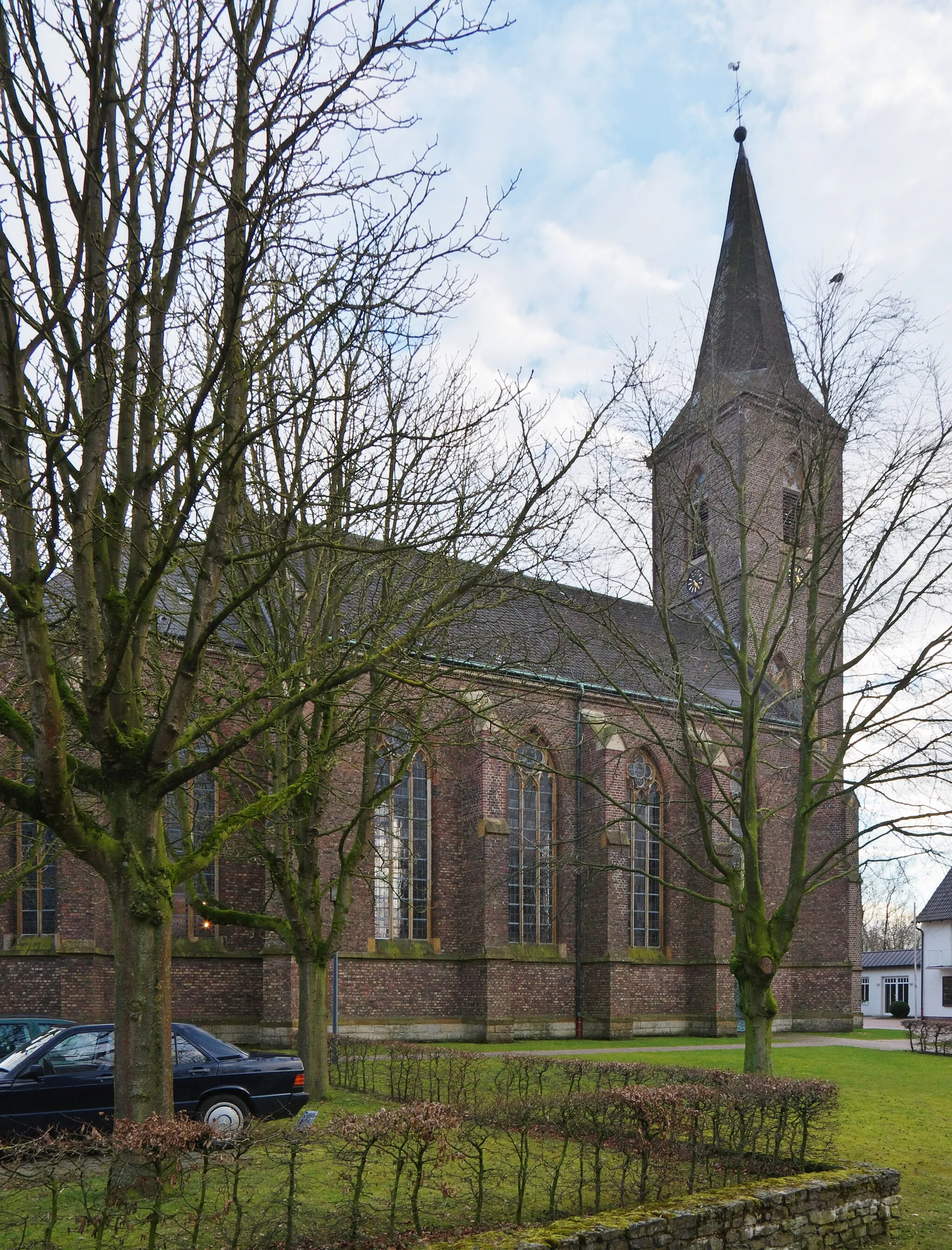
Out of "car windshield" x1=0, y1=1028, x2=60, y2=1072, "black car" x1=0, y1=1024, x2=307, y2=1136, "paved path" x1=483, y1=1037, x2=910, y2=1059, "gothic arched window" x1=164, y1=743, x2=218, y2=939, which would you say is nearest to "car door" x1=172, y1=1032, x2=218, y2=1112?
"black car" x1=0, y1=1024, x2=307, y2=1136

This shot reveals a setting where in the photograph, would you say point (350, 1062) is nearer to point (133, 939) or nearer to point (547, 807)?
point (133, 939)

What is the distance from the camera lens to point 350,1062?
49.3 feet

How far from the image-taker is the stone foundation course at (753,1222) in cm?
655

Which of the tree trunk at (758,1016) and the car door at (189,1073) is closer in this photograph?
the car door at (189,1073)

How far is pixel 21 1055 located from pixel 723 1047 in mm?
17242

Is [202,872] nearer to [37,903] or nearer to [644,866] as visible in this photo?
[37,903]

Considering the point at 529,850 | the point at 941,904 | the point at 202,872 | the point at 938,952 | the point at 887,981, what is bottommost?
the point at 887,981

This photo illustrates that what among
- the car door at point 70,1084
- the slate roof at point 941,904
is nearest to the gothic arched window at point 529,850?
the car door at point 70,1084

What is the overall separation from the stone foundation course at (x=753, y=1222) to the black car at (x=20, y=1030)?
337 inches

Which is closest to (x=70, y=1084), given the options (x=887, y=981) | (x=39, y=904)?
(x=39, y=904)

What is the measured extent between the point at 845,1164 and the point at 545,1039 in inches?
647

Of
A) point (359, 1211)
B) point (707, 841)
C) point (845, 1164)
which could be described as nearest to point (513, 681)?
point (707, 841)

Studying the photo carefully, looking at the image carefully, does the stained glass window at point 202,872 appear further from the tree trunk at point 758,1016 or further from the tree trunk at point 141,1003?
the tree trunk at point 141,1003

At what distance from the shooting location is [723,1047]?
23547mm
